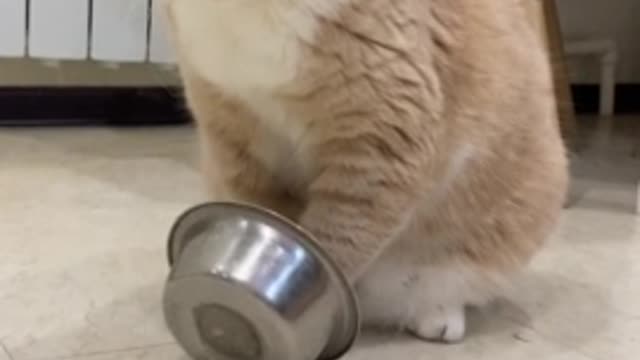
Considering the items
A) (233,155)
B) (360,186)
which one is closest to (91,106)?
(233,155)

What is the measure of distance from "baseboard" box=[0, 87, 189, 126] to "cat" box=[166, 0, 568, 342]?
1247 millimetres

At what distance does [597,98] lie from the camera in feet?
11.2

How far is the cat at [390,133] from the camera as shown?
1043 mm

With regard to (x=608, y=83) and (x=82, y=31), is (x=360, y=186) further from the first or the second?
(x=608, y=83)

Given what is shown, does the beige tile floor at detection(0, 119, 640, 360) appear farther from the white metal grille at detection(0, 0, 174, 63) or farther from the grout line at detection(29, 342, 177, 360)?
the white metal grille at detection(0, 0, 174, 63)

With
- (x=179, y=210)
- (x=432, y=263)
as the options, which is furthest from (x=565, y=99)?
(x=432, y=263)

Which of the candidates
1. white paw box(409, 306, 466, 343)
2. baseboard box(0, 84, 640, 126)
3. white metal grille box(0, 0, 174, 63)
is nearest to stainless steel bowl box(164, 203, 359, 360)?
white paw box(409, 306, 466, 343)

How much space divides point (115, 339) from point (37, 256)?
319 millimetres

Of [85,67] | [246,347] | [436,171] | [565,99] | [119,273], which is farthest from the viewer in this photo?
[85,67]

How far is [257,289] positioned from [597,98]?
2.63 meters

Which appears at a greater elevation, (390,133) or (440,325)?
(390,133)

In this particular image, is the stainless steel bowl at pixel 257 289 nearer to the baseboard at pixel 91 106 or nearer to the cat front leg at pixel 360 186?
the cat front leg at pixel 360 186

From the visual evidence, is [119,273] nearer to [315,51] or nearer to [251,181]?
[251,181]

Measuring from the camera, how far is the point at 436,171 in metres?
1.14
